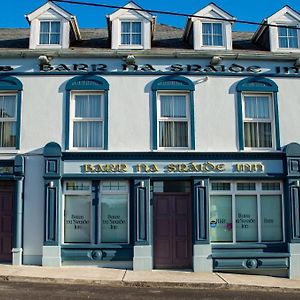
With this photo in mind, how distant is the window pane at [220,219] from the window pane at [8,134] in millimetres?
6229

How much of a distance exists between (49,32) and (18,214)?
572 centimetres

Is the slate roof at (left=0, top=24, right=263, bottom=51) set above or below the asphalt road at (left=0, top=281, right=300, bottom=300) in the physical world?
above

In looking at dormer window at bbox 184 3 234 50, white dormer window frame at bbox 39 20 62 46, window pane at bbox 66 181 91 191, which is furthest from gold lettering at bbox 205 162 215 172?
white dormer window frame at bbox 39 20 62 46

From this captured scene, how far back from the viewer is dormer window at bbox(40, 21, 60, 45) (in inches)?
574

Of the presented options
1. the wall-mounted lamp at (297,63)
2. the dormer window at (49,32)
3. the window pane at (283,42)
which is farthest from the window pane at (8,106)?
the wall-mounted lamp at (297,63)

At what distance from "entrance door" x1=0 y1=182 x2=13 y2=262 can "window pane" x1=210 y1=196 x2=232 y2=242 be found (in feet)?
19.6

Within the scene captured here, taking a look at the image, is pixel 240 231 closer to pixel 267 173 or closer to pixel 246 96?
pixel 267 173

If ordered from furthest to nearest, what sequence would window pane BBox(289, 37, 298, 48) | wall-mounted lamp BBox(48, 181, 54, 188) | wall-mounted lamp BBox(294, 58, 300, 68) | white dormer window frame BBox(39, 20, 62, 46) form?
window pane BBox(289, 37, 298, 48) → white dormer window frame BBox(39, 20, 62, 46) → wall-mounted lamp BBox(294, 58, 300, 68) → wall-mounted lamp BBox(48, 181, 54, 188)

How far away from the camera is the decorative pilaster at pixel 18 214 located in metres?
13.3

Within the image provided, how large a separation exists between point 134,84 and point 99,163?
2.63m

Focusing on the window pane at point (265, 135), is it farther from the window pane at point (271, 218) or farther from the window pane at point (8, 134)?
the window pane at point (8, 134)

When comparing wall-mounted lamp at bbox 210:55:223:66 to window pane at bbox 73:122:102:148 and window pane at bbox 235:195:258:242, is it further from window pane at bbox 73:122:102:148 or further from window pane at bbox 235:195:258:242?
window pane at bbox 235:195:258:242

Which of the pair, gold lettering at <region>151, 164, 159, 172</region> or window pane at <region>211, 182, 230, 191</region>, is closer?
gold lettering at <region>151, 164, 159, 172</region>

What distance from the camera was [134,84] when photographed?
14164 mm
